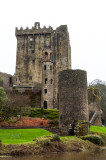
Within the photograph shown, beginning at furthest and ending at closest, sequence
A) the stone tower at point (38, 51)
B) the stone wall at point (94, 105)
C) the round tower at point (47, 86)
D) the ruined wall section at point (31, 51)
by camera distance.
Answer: the ruined wall section at point (31, 51) → the stone tower at point (38, 51) → the round tower at point (47, 86) → the stone wall at point (94, 105)

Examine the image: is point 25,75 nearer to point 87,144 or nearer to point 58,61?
point 58,61

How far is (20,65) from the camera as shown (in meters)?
67.2

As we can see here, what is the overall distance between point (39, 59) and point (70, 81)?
37.6 metres

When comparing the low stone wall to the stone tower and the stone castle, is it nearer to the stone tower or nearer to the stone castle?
the stone castle

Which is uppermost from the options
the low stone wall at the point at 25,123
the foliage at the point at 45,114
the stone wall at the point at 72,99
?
the stone wall at the point at 72,99

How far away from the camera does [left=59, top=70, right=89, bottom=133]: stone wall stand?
28.9 meters

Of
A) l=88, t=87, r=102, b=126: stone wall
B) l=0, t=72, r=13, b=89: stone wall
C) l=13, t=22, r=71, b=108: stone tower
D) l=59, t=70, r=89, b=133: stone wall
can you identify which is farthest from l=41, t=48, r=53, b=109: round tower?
l=59, t=70, r=89, b=133: stone wall

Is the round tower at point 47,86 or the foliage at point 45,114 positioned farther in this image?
the round tower at point 47,86

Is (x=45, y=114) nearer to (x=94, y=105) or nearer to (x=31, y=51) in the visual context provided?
(x=94, y=105)

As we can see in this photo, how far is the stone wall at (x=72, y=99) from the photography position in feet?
94.7

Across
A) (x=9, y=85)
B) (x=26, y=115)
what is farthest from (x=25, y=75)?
(x=26, y=115)

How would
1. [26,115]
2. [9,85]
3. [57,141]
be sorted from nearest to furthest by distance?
1. [57,141]
2. [26,115]
3. [9,85]

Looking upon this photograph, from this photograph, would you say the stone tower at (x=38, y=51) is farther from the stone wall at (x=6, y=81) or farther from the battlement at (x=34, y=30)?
the stone wall at (x=6, y=81)

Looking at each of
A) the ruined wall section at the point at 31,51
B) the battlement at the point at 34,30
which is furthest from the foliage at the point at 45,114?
the battlement at the point at 34,30
